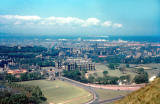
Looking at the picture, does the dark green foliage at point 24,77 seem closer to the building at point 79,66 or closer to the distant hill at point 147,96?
the building at point 79,66

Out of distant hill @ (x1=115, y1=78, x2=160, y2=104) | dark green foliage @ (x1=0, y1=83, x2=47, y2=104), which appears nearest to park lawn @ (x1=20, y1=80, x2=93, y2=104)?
dark green foliage @ (x1=0, y1=83, x2=47, y2=104)

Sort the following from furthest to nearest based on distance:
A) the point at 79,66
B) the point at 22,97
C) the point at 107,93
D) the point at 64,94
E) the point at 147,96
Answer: the point at 79,66
the point at 107,93
the point at 64,94
the point at 22,97
the point at 147,96

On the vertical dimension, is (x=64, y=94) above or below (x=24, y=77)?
below

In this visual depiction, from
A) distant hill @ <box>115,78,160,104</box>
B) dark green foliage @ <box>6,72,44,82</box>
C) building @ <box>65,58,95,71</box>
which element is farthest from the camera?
building @ <box>65,58,95,71</box>

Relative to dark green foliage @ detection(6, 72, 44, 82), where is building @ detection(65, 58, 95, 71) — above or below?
above

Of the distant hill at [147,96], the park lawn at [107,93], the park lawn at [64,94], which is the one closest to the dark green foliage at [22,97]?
the park lawn at [64,94]

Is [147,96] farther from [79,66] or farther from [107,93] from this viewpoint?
[79,66]

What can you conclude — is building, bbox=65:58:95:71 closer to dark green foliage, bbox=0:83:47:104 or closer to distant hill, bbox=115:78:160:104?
dark green foliage, bbox=0:83:47:104

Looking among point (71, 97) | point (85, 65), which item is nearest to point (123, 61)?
point (85, 65)

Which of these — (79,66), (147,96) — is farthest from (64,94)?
(147,96)
